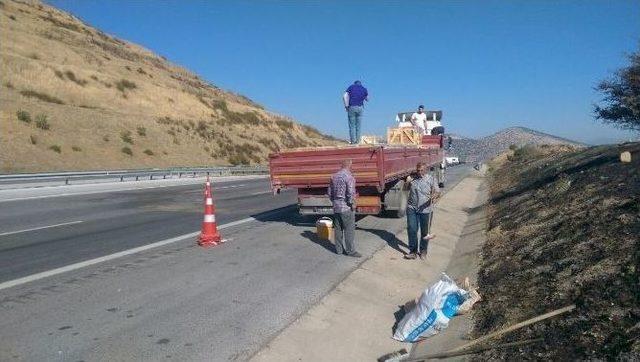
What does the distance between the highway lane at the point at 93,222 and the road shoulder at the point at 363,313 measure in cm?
442

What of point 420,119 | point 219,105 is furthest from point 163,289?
point 219,105

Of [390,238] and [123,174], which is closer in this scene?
[390,238]

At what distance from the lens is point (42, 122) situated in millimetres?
35125

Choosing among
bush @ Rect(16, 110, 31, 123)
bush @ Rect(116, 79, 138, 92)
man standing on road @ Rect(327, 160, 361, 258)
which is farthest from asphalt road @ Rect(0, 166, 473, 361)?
bush @ Rect(116, 79, 138, 92)

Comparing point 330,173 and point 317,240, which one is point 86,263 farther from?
point 330,173

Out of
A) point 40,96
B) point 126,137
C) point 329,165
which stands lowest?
point 329,165

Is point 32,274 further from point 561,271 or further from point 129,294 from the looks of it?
point 561,271

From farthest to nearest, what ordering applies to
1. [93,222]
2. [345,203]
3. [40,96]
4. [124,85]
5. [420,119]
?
[124,85] < [40,96] < [420,119] < [93,222] < [345,203]

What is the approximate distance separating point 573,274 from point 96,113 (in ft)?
136

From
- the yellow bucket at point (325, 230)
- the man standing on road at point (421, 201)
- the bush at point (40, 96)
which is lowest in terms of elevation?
the yellow bucket at point (325, 230)

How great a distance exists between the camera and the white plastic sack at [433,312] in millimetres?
6000

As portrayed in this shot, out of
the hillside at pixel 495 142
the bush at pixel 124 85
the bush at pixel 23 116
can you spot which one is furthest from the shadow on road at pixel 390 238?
the hillside at pixel 495 142

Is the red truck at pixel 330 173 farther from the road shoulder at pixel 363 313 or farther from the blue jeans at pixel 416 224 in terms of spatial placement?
the blue jeans at pixel 416 224

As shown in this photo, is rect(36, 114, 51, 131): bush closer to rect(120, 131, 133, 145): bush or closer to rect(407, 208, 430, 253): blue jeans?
rect(120, 131, 133, 145): bush
